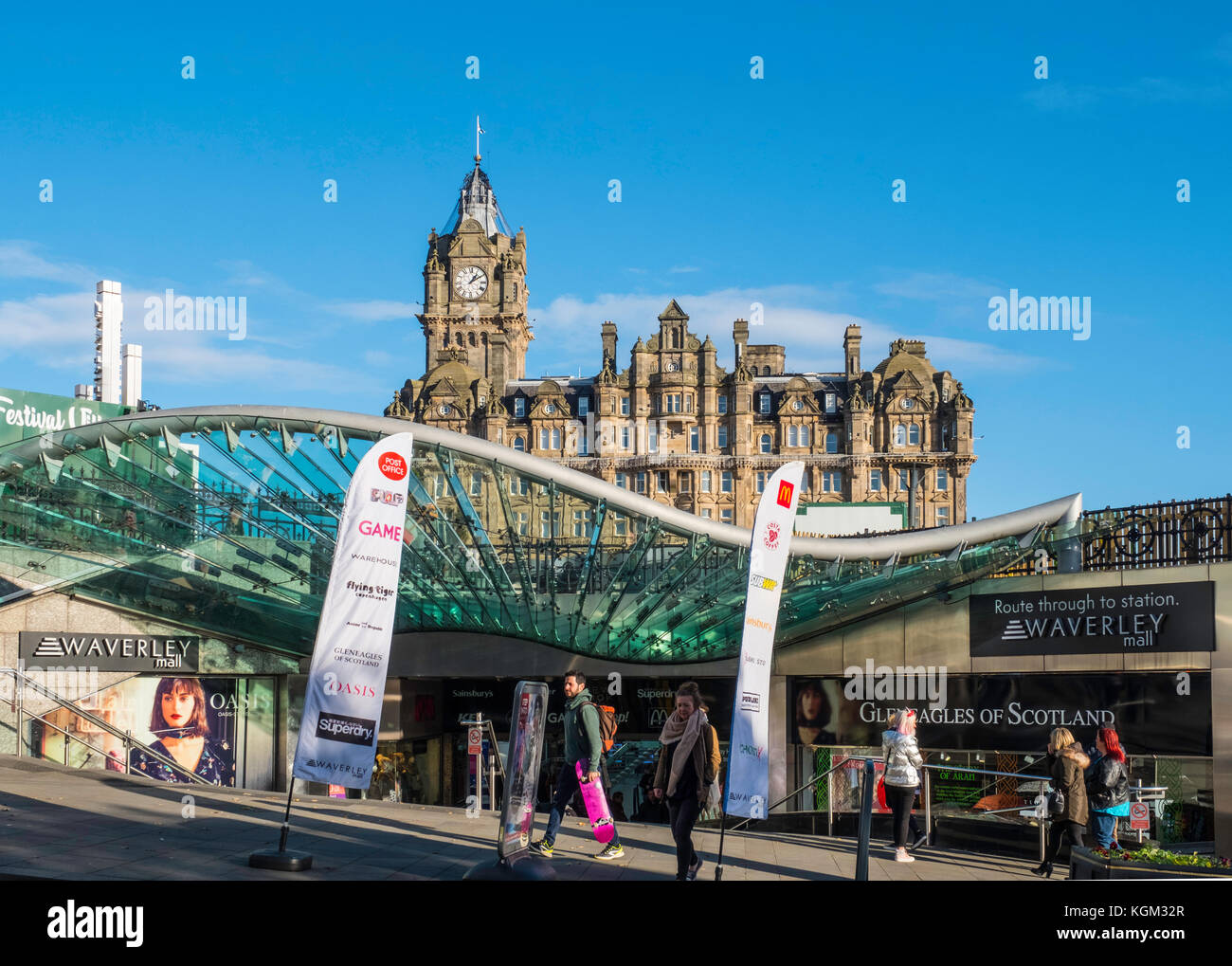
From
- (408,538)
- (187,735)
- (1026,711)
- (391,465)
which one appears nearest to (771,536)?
(391,465)

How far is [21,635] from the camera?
23.6 metres

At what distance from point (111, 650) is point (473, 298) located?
65455 mm

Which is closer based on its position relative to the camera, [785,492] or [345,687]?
[345,687]

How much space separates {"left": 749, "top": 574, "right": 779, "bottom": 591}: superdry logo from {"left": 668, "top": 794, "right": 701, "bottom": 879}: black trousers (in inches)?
76.9

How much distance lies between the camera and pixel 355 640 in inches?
416

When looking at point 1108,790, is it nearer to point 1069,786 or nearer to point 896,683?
point 1069,786

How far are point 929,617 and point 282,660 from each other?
519 inches

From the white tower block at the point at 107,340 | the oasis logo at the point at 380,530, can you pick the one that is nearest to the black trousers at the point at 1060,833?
the oasis logo at the point at 380,530

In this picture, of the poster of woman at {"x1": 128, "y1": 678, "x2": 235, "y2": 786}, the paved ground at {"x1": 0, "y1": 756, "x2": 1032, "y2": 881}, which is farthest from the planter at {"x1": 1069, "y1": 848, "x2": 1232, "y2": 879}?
the poster of woman at {"x1": 128, "y1": 678, "x2": 235, "y2": 786}

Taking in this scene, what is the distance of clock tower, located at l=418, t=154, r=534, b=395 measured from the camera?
8725 cm

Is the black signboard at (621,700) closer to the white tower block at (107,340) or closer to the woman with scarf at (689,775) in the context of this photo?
the woman with scarf at (689,775)
